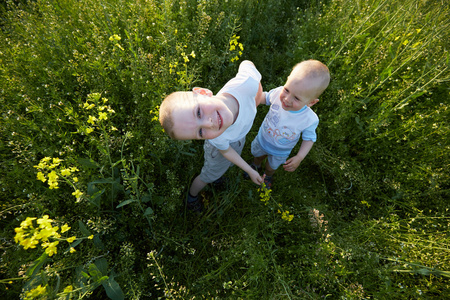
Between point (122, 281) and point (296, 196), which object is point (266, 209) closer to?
point (296, 196)

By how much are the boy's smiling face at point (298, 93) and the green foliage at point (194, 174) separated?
3.08 feet

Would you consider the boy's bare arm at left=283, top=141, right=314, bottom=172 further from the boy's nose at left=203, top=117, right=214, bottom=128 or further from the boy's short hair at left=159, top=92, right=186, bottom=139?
the boy's short hair at left=159, top=92, right=186, bottom=139

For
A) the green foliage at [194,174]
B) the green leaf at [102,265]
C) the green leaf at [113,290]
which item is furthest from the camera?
the green foliage at [194,174]

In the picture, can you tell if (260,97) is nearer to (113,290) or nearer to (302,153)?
(302,153)

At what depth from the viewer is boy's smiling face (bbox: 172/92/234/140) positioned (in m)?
1.76

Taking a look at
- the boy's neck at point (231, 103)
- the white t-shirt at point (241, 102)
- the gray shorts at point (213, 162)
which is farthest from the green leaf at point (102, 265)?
the boy's neck at point (231, 103)

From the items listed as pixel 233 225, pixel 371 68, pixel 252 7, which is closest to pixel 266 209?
pixel 233 225

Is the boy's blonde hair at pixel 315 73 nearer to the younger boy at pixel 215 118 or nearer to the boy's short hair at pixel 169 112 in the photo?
the younger boy at pixel 215 118

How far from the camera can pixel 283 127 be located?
7.73 feet

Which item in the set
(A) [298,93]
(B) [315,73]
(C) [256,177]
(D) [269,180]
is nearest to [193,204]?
(C) [256,177]

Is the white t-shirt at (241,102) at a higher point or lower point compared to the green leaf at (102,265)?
higher

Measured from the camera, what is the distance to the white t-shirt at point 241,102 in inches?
80.9

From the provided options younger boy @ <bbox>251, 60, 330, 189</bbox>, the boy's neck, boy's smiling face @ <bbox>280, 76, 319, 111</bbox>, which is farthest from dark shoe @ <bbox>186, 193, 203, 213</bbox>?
boy's smiling face @ <bbox>280, 76, 319, 111</bbox>

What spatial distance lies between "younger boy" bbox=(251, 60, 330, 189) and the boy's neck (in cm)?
45
